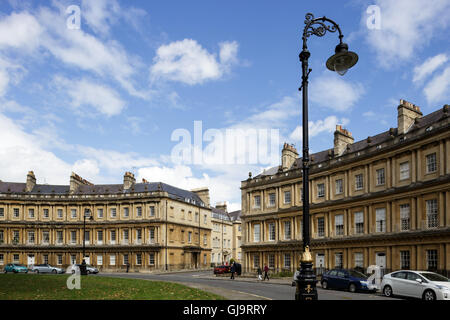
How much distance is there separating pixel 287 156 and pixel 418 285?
2922 cm

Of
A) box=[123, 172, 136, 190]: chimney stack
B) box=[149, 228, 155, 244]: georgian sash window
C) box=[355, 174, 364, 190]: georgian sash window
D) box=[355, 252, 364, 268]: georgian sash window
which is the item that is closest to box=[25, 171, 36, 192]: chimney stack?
box=[123, 172, 136, 190]: chimney stack

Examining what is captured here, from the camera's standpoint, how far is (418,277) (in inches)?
840

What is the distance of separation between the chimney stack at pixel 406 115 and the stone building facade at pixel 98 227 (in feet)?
124

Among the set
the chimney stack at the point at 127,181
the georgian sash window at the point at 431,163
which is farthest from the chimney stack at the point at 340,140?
the chimney stack at the point at 127,181

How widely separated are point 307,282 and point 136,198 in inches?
2220

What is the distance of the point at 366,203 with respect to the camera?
1475 inches

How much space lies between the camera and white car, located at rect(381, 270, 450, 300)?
1979cm

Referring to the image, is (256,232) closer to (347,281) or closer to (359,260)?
(359,260)

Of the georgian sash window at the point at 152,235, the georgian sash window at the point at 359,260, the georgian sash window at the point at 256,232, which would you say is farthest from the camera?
the georgian sash window at the point at 152,235

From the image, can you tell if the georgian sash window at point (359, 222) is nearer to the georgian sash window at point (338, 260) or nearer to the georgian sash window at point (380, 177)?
the georgian sash window at point (338, 260)

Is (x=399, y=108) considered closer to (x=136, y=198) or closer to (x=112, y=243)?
(x=136, y=198)

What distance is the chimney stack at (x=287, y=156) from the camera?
49344 millimetres

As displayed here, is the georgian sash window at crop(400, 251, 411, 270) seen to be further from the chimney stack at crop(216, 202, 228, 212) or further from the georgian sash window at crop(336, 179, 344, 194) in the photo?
the chimney stack at crop(216, 202, 228, 212)
